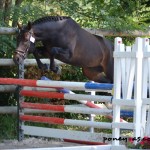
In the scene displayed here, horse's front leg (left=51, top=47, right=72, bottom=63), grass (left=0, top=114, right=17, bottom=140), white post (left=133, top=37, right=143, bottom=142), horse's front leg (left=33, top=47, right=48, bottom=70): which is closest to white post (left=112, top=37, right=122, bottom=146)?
white post (left=133, top=37, right=143, bottom=142)

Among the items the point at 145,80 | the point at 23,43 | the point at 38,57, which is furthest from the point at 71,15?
the point at 145,80

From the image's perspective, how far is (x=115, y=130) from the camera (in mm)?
6086

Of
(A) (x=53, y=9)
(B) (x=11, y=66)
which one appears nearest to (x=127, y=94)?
(B) (x=11, y=66)

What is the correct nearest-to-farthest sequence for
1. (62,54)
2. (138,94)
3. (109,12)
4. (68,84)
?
1. (138,94)
2. (68,84)
3. (62,54)
4. (109,12)

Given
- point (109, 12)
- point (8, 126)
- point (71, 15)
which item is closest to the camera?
point (8, 126)

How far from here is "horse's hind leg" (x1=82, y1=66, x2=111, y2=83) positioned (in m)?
8.48

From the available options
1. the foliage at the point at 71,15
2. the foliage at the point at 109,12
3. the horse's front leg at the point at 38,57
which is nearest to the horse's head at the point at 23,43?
the horse's front leg at the point at 38,57

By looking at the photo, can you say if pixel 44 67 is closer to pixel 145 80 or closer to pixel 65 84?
pixel 65 84

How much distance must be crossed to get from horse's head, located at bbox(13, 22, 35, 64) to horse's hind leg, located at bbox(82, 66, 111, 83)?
4.09 feet

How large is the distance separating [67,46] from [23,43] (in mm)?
667

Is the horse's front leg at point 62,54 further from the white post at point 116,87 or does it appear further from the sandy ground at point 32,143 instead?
the white post at point 116,87

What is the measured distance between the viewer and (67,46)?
25.5 feet

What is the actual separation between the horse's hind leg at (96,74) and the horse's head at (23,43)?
4.09ft

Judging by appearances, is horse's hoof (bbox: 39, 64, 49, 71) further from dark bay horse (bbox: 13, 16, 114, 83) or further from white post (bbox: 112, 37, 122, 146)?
white post (bbox: 112, 37, 122, 146)
